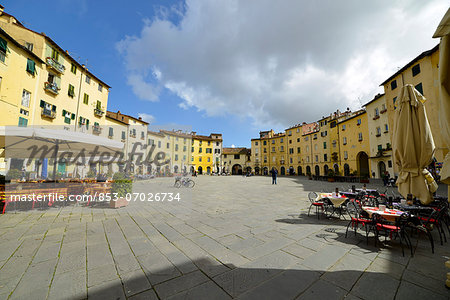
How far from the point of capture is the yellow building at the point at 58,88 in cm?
1455

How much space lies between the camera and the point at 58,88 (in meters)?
16.2

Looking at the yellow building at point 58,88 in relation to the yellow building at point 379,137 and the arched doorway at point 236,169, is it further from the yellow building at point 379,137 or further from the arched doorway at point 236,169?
the arched doorway at point 236,169

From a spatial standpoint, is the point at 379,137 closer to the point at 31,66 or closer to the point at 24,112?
the point at 24,112

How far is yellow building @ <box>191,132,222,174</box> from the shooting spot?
158 ft

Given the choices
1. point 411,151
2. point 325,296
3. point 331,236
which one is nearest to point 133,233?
point 325,296

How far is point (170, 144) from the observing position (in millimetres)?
39094

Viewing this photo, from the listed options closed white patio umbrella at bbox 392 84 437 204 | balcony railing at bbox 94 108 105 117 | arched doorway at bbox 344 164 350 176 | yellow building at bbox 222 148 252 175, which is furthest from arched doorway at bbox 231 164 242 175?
closed white patio umbrella at bbox 392 84 437 204

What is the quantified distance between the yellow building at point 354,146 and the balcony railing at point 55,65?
3527 centimetres

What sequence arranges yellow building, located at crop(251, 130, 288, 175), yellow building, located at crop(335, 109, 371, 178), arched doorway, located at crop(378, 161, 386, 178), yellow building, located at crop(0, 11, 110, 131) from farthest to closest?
yellow building, located at crop(251, 130, 288, 175) < yellow building, located at crop(335, 109, 371, 178) < arched doorway, located at crop(378, 161, 386, 178) < yellow building, located at crop(0, 11, 110, 131)

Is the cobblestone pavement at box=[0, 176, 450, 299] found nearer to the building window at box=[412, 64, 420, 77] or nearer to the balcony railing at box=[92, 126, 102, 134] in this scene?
the balcony railing at box=[92, 126, 102, 134]

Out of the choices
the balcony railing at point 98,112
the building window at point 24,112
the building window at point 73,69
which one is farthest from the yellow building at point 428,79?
the building window at point 73,69

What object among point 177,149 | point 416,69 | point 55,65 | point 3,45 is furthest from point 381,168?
→ point 177,149

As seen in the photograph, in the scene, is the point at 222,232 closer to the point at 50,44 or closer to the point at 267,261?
the point at 267,261

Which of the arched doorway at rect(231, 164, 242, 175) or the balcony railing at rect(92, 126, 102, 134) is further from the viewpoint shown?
the arched doorway at rect(231, 164, 242, 175)
